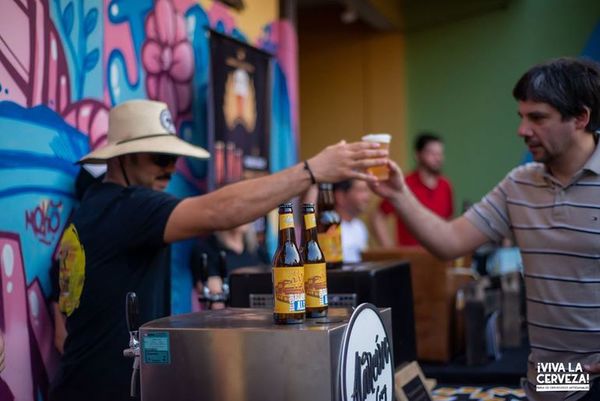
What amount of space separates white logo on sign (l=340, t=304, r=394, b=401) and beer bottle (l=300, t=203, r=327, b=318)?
117mm

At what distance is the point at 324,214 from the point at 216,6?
2731 mm

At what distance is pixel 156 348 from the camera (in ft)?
6.33

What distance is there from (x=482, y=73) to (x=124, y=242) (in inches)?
285

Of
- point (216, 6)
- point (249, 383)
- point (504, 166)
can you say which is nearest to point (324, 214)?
point (249, 383)

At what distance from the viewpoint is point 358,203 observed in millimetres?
5746

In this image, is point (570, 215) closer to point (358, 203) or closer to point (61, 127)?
point (61, 127)

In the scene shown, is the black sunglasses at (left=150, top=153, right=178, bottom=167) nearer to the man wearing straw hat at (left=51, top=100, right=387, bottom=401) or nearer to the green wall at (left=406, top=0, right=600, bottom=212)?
the man wearing straw hat at (left=51, top=100, right=387, bottom=401)

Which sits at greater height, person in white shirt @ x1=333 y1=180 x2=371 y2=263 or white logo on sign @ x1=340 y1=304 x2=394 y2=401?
person in white shirt @ x1=333 y1=180 x2=371 y2=263

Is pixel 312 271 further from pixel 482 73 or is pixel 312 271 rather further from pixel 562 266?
pixel 482 73

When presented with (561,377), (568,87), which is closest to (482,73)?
(568,87)

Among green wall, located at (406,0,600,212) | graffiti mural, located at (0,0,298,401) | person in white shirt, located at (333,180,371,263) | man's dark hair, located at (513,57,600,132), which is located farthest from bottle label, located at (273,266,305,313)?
green wall, located at (406,0,600,212)

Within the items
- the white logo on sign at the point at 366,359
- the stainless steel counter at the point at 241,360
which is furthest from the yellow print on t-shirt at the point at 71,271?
the white logo on sign at the point at 366,359

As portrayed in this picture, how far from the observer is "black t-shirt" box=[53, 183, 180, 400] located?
7.97 ft

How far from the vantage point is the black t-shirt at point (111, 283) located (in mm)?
2430
